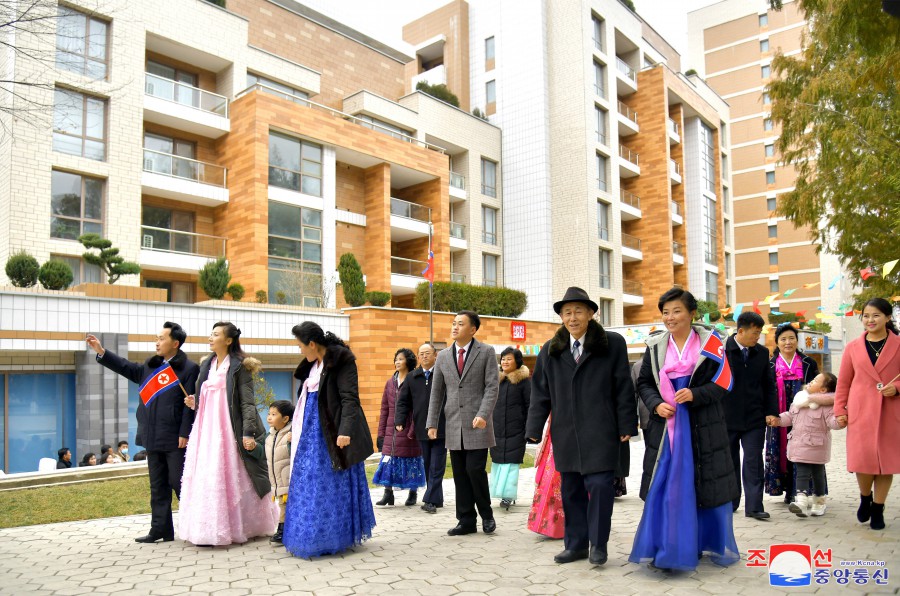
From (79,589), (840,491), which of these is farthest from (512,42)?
(79,589)

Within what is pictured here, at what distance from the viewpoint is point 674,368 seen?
5.26 meters

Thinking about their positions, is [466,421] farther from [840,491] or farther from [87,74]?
[87,74]

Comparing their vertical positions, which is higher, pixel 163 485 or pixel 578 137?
pixel 578 137

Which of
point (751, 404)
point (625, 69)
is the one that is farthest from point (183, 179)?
point (625, 69)

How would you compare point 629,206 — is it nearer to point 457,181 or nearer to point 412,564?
point 457,181

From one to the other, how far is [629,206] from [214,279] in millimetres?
25596

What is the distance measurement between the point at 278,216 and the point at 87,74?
25.0 ft

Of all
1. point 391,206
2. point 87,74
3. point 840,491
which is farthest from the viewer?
point 391,206

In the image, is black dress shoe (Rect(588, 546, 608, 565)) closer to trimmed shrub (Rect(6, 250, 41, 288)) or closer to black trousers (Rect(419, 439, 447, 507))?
black trousers (Rect(419, 439, 447, 507))

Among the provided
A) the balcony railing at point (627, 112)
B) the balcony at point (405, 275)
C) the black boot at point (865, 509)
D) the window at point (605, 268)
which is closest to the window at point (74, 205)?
the balcony at point (405, 275)

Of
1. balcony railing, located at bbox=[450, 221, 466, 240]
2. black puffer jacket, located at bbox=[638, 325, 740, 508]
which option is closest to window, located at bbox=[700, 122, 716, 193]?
balcony railing, located at bbox=[450, 221, 466, 240]

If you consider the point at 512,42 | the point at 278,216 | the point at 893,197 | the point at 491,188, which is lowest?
the point at 893,197

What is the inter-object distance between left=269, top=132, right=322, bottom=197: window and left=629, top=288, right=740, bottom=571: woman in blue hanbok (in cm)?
2333

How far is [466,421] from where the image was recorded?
6766mm
